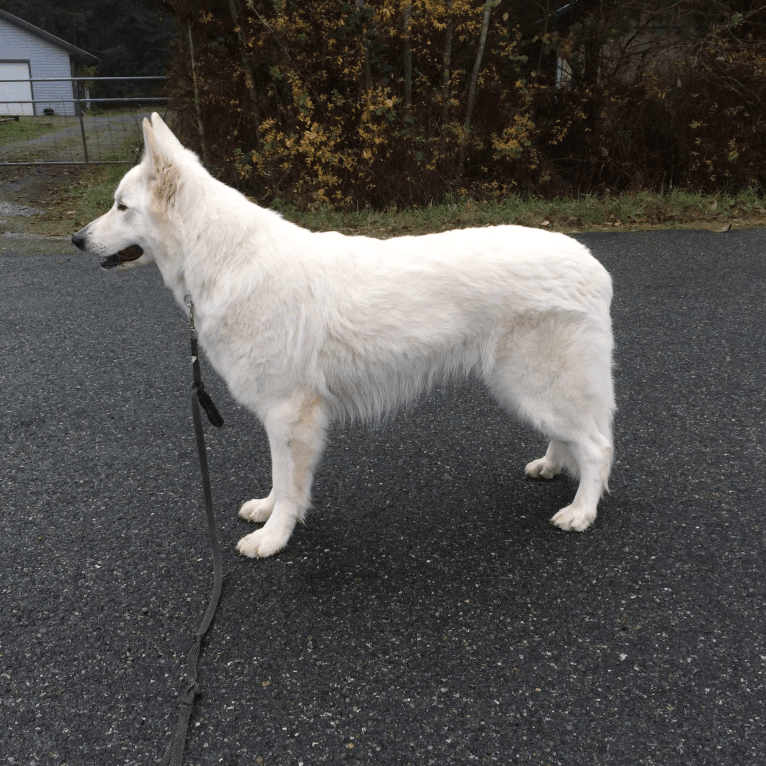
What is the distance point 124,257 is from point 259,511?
4.56 feet

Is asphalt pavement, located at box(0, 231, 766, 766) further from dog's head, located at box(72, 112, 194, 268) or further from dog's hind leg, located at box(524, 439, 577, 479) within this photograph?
dog's head, located at box(72, 112, 194, 268)

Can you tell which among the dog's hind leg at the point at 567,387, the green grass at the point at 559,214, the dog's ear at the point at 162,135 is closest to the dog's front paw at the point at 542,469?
the dog's hind leg at the point at 567,387

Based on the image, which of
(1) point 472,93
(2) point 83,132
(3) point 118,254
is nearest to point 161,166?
(3) point 118,254

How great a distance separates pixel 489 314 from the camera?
3.05 m

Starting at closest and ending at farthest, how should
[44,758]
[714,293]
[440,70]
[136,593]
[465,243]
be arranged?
1. [44,758]
2. [136,593]
3. [465,243]
4. [714,293]
5. [440,70]

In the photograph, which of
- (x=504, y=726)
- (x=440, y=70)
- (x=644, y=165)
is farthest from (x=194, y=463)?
(x=644, y=165)

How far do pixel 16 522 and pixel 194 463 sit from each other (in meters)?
0.95

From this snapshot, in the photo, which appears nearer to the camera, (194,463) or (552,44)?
(194,463)

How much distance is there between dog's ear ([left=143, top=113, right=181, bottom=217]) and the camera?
9.64 ft

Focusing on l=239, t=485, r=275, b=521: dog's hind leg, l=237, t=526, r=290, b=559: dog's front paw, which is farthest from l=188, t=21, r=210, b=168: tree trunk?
l=237, t=526, r=290, b=559: dog's front paw

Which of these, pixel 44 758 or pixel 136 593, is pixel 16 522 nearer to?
pixel 136 593

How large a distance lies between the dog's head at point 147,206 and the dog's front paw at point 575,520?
88.8 inches

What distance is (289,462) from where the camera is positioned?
3125 millimetres

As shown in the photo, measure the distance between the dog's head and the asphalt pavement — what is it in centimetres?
132
